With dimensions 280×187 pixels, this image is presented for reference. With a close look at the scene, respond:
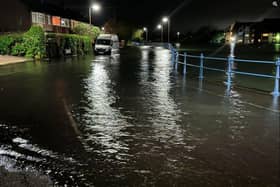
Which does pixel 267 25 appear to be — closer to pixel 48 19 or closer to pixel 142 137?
pixel 48 19

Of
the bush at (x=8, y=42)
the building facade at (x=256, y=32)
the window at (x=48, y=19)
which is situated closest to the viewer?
the bush at (x=8, y=42)

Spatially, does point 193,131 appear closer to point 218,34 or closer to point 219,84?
point 219,84

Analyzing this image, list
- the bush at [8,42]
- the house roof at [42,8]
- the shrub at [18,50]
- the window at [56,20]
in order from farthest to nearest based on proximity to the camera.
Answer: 1. the window at [56,20]
2. the house roof at [42,8]
3. the bush at [8,42]
4. the shrub at [18,50]

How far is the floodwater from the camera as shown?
4672 mm

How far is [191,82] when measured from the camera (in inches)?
563

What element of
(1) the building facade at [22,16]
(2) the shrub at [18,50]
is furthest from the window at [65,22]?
(2) the shrub at [18,50]

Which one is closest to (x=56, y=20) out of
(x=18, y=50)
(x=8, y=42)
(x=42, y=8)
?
(x=42, y=8)

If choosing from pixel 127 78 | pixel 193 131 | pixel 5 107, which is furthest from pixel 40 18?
pixel 193 131

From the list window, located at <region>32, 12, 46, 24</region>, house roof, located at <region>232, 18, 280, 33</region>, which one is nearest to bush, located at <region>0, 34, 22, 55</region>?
window, located at <region>32, 12, 46, 24</region>

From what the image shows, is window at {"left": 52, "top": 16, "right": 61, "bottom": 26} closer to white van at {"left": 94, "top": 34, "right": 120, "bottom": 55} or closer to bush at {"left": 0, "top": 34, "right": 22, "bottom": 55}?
white van at {"left": 94, "top": 34, "right": 120, "bottom": 55}

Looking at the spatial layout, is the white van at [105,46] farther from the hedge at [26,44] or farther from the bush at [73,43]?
the hedge at [26,44]

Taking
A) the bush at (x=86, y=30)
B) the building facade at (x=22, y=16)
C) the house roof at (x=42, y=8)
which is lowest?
the bush at (x=86, y=30)

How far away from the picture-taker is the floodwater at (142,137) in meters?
4.67

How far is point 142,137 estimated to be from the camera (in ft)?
20.9
